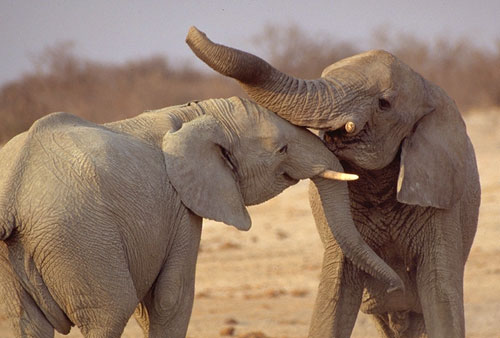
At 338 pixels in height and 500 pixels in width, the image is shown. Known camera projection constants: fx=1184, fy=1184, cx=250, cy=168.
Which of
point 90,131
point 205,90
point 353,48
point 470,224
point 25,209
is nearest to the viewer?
point 25,209

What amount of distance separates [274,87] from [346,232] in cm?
83

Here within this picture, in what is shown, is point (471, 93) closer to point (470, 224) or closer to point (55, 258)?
point (470, 224)

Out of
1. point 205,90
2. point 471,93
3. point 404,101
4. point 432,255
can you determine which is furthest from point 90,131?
point 205,90

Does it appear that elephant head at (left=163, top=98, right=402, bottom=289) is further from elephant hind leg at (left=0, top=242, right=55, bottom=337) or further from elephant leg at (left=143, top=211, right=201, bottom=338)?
elephant hind leg at (left=0, top=242, right=55, bottom=337)

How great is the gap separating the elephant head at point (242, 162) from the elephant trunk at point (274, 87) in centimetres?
6

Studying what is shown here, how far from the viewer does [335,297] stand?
6625 millimetres

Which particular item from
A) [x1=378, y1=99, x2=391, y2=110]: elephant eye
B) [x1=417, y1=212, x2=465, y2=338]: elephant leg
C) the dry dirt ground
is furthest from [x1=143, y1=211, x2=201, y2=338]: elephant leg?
the dry dirt ground

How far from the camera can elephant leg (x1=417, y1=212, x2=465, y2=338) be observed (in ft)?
21.0

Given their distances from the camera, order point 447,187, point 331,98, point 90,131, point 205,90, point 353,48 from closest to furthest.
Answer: point 90,131, point 331,98, point 447,187, point 205,90, point 353,48

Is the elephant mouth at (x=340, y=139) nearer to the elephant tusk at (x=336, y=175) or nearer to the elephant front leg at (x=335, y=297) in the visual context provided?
the elephant tusk at (x=336, y=175)

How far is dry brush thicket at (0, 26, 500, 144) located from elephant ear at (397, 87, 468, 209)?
1485 cm

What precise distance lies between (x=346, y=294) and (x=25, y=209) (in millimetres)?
2319

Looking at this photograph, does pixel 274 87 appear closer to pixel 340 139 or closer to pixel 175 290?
pixel 340 139

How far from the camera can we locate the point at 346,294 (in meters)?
6.66
